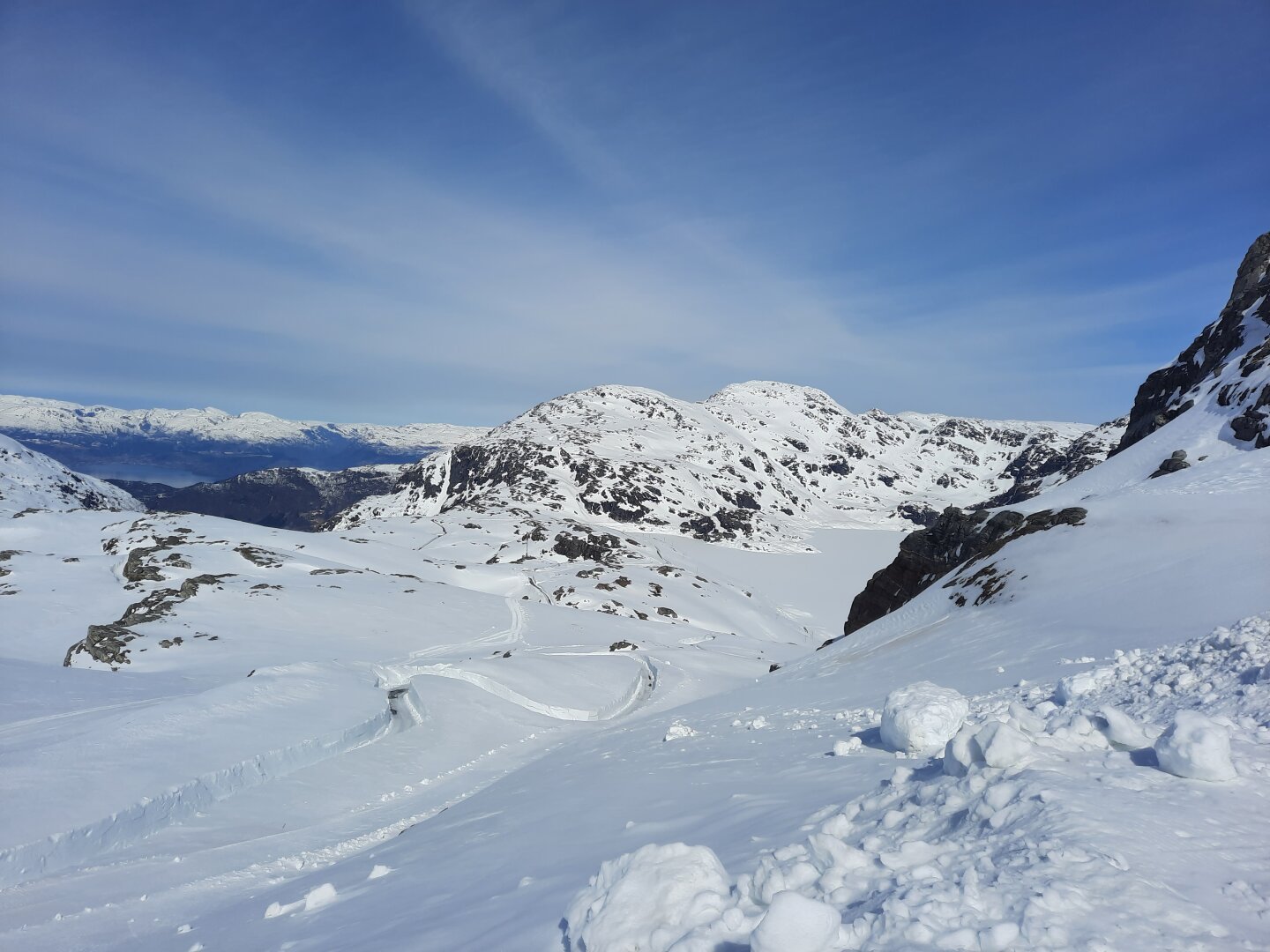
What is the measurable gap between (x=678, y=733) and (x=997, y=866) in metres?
11.8

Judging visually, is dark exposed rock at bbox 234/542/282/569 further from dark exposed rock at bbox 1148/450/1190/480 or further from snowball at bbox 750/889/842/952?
dark exposed rock at bbox 1148/450/1190/480

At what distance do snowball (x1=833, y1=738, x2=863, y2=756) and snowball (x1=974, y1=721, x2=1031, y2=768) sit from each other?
3.71 m

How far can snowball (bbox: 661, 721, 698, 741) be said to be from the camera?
15.1 meters

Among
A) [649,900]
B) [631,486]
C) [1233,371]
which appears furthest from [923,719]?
[631,486]

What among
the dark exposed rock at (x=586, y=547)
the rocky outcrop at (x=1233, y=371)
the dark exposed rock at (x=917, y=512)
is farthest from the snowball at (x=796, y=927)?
the dark exposed rock at (x=917, y=512)

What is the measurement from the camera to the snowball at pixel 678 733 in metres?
15.1

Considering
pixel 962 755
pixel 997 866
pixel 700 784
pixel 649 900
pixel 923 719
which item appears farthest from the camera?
pixel 700 784

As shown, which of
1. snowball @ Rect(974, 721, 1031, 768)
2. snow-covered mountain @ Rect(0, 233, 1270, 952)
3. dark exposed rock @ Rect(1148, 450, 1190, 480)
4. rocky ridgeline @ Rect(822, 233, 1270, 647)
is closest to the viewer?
snow-covered mountain @ Rect(0, 233, 1270, 952)

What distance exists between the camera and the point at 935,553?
3322 cm

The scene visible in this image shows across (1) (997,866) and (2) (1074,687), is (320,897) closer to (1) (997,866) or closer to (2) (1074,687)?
(1) (997,866)

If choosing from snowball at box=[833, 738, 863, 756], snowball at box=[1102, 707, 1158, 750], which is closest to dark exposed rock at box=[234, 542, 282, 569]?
snowball at box=[833, 738, 863, 756]

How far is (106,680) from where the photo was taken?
2194 centimetres

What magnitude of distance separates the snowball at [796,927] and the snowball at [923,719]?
4.97 meters

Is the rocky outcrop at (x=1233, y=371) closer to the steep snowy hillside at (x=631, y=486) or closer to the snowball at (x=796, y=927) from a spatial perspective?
the snowball at (x=796, y=927)
